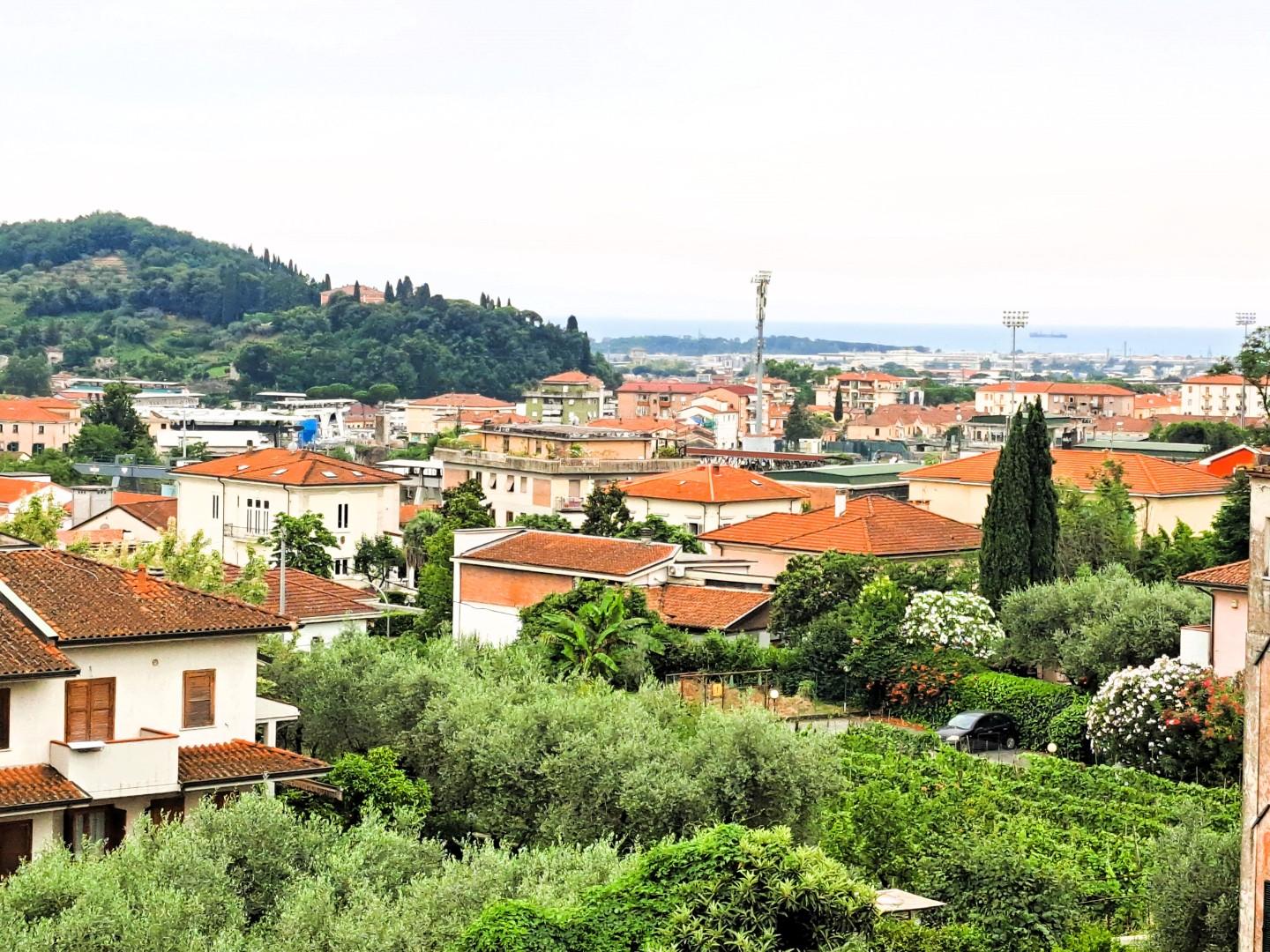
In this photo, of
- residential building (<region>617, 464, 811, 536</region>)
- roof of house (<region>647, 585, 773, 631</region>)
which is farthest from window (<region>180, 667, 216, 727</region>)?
residential building (<region>617, 464, 811, 536</region>)

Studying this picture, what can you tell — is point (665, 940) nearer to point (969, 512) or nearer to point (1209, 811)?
point (1209, 811)

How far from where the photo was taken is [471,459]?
243ft

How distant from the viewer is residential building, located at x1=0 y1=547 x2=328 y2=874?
20.7 m

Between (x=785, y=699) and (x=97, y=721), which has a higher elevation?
(x=97, y=721)

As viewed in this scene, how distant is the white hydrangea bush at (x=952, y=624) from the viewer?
128ft

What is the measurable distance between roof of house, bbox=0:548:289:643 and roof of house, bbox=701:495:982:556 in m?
26.2

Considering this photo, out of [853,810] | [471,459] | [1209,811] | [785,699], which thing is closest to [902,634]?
[785,699]

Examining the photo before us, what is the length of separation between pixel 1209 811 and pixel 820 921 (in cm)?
984

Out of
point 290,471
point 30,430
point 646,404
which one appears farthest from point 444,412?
point 290,471

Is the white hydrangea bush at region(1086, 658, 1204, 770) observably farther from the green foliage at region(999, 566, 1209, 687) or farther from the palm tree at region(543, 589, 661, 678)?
the palm tree at region(543, 589, 661, 678)

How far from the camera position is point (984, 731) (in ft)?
117

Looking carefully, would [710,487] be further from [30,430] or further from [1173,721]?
[30,430]

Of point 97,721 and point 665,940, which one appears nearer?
point 665,940

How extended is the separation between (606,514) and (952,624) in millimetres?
18170
